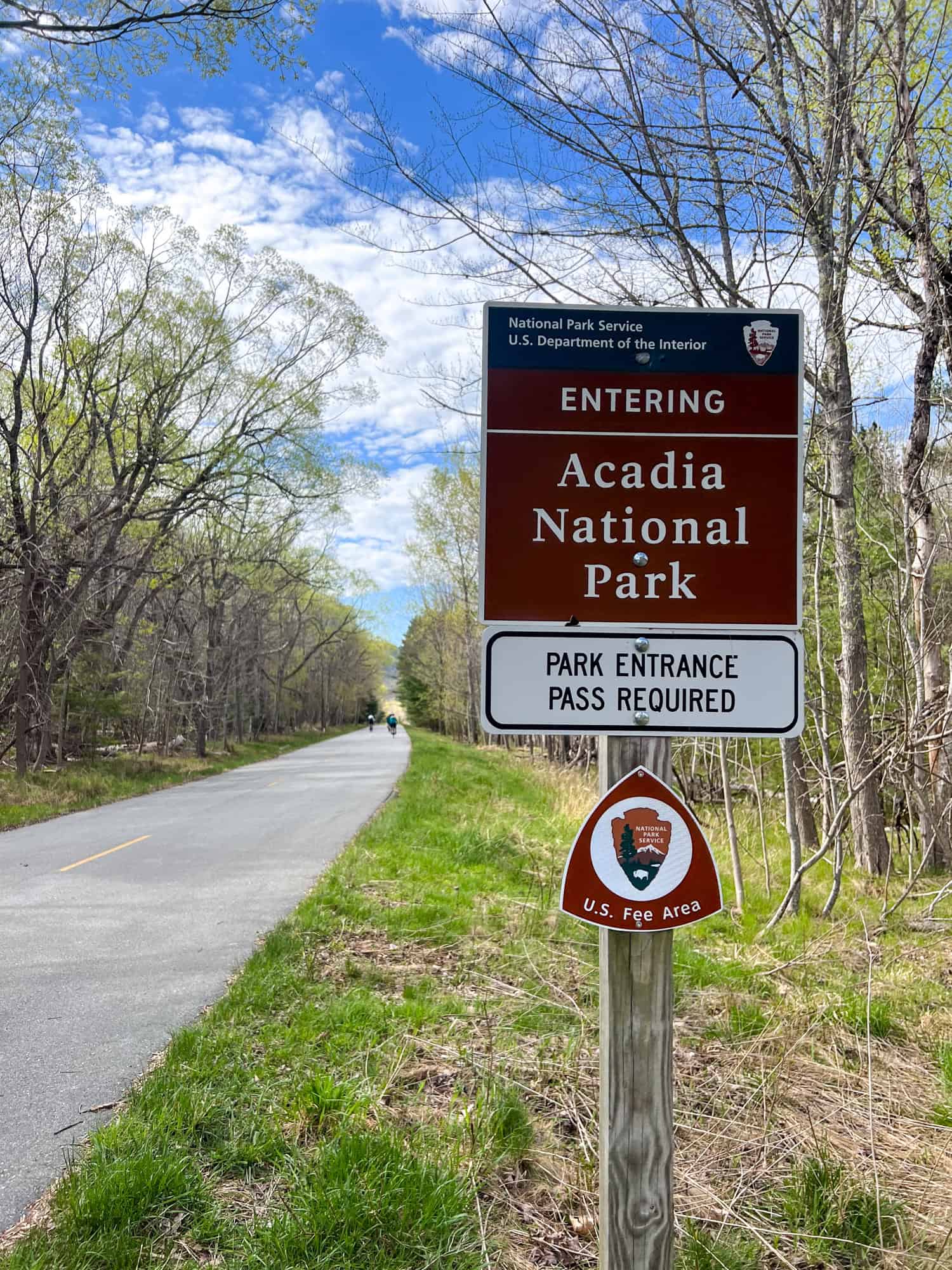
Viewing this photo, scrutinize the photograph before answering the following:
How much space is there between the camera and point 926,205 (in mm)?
6477

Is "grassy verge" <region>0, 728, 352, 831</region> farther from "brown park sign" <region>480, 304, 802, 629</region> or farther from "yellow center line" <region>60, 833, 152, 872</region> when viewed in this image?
"brown park sign" <region>480, 304, 802, 629</region>

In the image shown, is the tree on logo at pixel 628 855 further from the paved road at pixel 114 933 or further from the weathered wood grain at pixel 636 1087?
the paved road at pixel 114 933

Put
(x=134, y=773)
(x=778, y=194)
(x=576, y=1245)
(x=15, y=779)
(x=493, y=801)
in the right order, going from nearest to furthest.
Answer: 1. (x=576, y=1245)
2. (x=778, y=194)
3. (x=493, y=801)
4. (x=15, y=779)
5. (x=134, y=773)

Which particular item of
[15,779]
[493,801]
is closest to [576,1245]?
[493,801]

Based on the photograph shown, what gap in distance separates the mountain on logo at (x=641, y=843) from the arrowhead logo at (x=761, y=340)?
1050 mm

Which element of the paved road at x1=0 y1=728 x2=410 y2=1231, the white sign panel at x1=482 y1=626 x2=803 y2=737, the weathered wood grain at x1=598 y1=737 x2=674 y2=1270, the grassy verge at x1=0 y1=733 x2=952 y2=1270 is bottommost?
the paved road at x1=0 y1=728 x2=410 y2=1231

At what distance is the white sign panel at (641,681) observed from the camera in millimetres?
1854

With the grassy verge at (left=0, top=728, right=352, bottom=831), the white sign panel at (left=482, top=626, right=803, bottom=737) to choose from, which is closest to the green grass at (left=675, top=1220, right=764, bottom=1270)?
the white sign panel at (left=482, top=626, right=803, bottom=737)

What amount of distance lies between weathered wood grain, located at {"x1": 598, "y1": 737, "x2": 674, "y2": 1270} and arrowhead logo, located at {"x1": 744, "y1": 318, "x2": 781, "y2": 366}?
0.90 meters

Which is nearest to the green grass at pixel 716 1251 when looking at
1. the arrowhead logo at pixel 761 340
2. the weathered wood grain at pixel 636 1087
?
the weathered wood grain at pixel 636 1087

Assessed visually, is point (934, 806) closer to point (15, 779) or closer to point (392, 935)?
point (392, 935)

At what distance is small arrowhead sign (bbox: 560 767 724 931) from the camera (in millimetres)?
1823

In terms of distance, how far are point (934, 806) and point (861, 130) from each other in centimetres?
508

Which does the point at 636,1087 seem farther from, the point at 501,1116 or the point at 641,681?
the point at 501,1116
